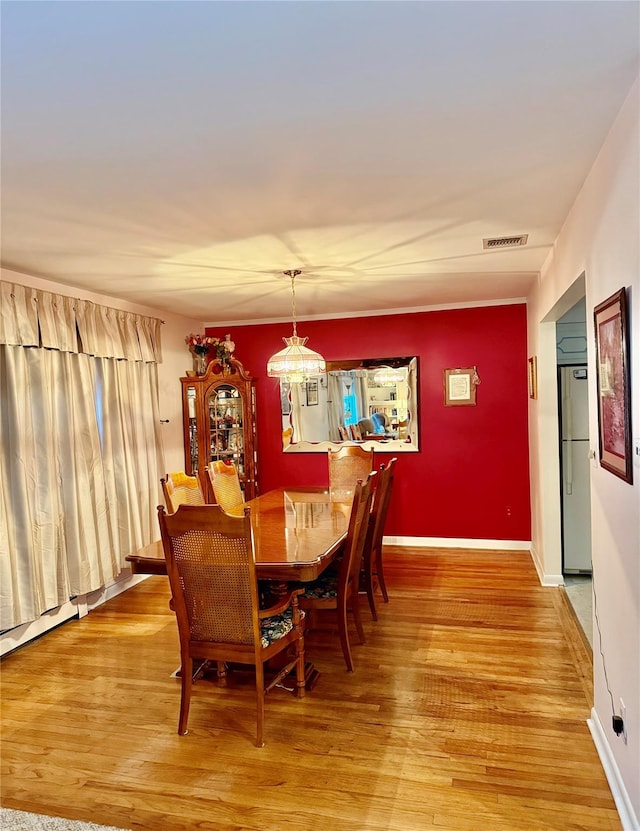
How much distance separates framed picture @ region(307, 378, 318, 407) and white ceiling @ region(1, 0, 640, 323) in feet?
8.26

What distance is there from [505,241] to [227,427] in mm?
3542

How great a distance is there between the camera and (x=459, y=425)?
577 centimetres

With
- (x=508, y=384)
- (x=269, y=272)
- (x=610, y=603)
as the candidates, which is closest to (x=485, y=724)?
(x=610, y=603)

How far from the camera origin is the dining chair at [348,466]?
4.80 meters

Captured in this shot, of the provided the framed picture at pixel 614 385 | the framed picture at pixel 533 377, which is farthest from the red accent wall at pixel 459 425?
the framed picture at pixel 614 385

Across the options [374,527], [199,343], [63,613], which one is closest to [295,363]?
[374,527]

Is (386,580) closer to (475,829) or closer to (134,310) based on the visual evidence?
(475,829)

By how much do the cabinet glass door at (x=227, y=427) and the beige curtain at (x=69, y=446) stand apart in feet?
2.65

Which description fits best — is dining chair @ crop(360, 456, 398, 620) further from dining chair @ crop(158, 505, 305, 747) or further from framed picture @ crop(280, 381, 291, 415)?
framed picture @ crop(280, 381, 291, 415)

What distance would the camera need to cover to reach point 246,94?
1.75 m

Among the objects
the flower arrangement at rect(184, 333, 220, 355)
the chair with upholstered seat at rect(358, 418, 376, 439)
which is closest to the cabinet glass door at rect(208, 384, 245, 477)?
the flower arrangement at rect(184, 333, 220, 355)

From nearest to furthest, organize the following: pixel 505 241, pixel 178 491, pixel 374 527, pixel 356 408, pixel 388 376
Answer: pixel 505 241
pixel 178 491
pixel 374 527
pixel 388 376
pixel 356 408

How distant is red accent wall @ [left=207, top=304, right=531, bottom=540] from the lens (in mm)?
5633

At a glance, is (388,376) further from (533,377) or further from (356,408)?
(533,377)
